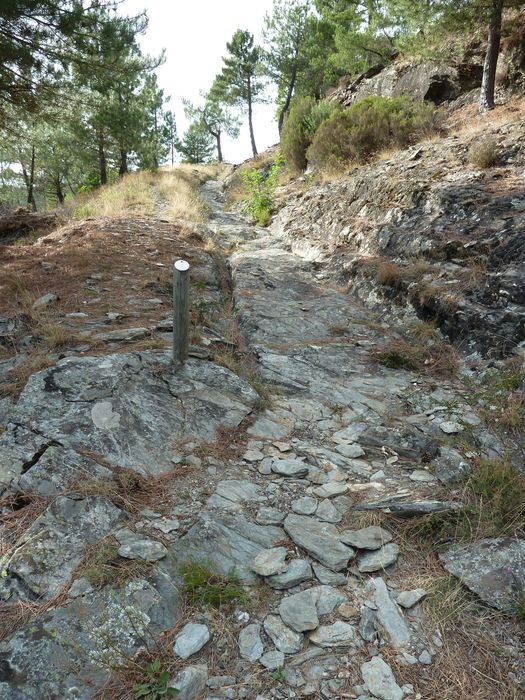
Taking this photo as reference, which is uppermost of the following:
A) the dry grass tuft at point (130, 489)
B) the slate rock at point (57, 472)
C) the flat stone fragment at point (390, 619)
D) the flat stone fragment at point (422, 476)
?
the slate rock at point (57, 472)

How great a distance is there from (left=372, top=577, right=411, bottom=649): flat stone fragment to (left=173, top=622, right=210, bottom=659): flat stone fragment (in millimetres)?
913

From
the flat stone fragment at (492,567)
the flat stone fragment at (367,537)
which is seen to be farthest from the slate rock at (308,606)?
the flat stone fragment at (492,567)

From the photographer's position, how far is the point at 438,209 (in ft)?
24.1

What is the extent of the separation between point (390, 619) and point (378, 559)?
0.39 metres

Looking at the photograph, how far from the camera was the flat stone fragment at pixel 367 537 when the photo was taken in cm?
271

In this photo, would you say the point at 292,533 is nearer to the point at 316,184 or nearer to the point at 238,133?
the point at 316,184

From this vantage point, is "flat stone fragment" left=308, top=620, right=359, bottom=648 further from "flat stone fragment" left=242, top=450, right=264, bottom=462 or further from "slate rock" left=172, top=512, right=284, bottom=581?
"flat stone fragment" left=242, top=450, right=264, bottom=462

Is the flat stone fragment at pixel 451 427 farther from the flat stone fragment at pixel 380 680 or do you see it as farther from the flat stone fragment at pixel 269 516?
the flat stone fragment at pixel 380 680

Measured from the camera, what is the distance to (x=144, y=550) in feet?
8.29

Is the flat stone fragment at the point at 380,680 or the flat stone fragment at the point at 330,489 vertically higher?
the flat stone fragment at the point at 330,489

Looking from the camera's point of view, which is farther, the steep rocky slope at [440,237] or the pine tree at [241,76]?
the pine tree at [241,76]

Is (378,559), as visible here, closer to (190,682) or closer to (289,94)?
(190,682)

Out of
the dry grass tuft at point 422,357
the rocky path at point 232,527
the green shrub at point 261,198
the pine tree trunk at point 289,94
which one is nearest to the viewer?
the rocky path at point 232,527

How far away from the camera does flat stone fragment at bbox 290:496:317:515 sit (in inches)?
120
